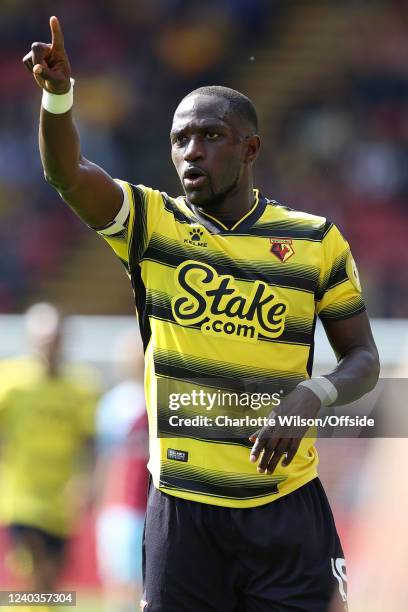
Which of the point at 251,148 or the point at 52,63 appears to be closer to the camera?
the point at 52,63

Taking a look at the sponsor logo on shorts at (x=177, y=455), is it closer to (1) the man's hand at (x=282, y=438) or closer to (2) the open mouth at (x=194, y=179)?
(1) the man's hand at (x=282, y=438)

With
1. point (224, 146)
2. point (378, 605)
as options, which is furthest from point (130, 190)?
point (378, 605)

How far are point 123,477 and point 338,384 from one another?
3.90 m

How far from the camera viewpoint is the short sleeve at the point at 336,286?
3754 millimetres

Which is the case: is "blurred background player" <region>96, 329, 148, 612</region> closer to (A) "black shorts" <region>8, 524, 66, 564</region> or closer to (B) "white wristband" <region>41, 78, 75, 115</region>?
(A) "black shorts" <region>8, 524, 66, 564</region>

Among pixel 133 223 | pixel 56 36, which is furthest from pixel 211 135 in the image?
pixel 56 36

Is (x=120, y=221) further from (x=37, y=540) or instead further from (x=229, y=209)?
(x=37, y=540)

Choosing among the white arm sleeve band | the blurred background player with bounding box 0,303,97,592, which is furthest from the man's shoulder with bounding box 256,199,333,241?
the blurred background player with bounding box 0,303,97,592

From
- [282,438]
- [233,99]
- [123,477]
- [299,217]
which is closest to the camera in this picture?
[282,438]

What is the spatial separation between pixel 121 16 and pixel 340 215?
4.13m

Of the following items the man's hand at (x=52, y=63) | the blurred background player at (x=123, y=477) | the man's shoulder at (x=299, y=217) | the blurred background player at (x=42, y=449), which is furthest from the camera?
the blurred background player at (x=42, y=449)

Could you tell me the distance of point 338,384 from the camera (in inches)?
141

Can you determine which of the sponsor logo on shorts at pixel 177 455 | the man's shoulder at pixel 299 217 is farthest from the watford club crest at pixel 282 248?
the sponsor logo on shorts at pixel 177 455

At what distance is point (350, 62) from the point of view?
15.1 metres
